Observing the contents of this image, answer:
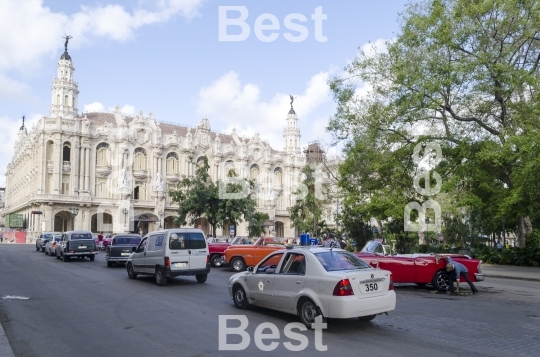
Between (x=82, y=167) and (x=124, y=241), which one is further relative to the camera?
(x=82, y=167)

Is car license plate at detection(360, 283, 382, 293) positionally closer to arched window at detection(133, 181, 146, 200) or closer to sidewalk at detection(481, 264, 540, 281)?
sidewalk at detection(481, 264, 540, 281)

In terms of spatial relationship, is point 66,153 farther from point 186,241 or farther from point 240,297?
point 240,297

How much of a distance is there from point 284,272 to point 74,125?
58853mm

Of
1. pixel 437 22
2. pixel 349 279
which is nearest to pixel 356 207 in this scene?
pixel 437 22

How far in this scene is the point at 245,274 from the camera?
1077 cm

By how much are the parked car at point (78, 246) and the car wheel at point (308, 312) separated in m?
21.6

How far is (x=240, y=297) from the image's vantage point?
424 inches

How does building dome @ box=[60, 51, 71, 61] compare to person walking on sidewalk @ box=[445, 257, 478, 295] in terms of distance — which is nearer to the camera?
person walking on sidewalk @ box=[445, 257, 478, 295]

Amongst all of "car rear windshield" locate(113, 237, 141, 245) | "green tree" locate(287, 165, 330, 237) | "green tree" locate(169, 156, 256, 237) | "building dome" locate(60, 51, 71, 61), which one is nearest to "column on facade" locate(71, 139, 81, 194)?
"building dome" locate(60, 51, 71, 61)

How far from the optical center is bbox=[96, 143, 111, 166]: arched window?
209 ft

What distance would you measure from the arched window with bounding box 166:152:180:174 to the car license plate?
6236 centimetres

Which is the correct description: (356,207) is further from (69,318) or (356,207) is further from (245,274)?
(69,318)

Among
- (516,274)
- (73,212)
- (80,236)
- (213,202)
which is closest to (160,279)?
(80,236)

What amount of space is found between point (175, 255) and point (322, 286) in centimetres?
818
